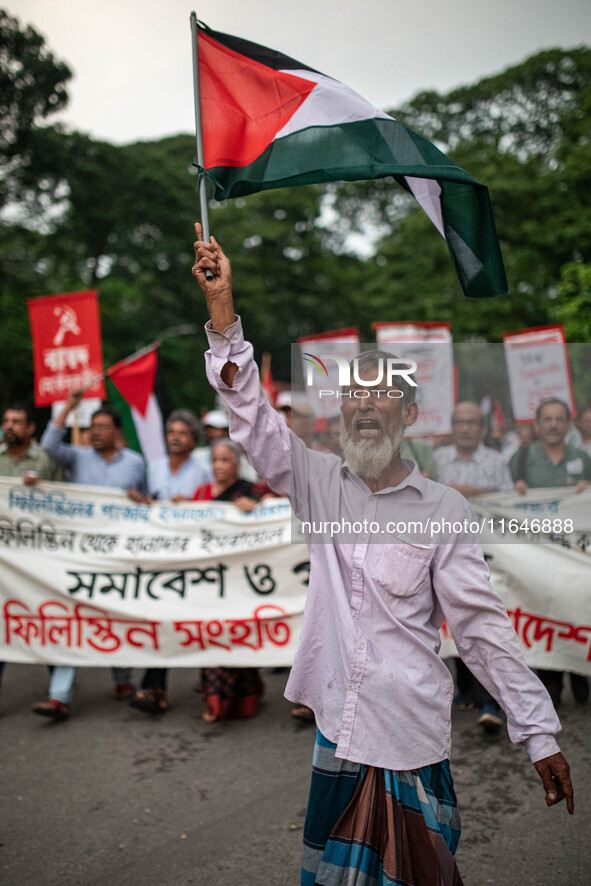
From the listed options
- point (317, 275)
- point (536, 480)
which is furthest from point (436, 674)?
point (317, 275)

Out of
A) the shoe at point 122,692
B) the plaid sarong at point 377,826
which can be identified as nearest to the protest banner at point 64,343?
the shoe at point 122,692

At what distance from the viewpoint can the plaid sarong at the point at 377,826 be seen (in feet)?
7.23

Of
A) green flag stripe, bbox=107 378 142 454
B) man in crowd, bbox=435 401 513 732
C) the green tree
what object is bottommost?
man in crowd, bbox=435 401 513 732

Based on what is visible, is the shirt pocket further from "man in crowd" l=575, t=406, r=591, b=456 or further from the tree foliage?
the tree foliage

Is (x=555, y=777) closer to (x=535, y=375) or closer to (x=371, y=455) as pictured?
(x=371, y=455)

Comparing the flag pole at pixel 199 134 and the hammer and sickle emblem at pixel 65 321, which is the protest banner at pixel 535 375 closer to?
the hammer and sickle emblem at pixel 65 321

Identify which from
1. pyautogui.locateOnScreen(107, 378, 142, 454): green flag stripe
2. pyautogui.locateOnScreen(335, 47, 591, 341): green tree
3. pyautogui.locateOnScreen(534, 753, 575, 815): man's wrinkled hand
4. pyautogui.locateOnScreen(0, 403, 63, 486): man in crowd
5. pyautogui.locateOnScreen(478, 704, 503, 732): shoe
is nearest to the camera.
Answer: pyautogui.locateOnScreen(534, 753, 575, 815): man's wrinkled hand

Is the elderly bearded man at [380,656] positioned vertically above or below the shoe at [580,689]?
above

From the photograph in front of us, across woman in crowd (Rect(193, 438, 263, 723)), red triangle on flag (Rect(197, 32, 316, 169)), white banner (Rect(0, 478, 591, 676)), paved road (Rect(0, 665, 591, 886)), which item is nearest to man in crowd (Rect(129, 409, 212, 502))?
white banner (Rect(0, 478, 591, 676))

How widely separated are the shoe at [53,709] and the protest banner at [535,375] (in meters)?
4.52

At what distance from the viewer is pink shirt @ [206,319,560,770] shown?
2.25 meters

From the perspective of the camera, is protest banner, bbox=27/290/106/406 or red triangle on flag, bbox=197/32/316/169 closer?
red triangle on flag, bbox=197/32/316/169

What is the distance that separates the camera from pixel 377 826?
7.35 feet

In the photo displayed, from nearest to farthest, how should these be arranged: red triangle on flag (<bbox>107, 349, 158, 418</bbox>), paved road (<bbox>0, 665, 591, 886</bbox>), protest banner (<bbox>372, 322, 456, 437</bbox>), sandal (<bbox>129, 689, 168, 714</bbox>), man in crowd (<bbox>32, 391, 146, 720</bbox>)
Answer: paved road (<bbox>0, 665, 591, 886</bbox>), sandal (<bbox>129, 689, 168, 714</bbox>), man in crowd (<bbox>32, 391, 146, 720</bbox>), protest banner (<bbox>372, 322, 456, 437</bbox>), red triangle on flag (<bbox>107, 349, 158, 418</bbox>)
